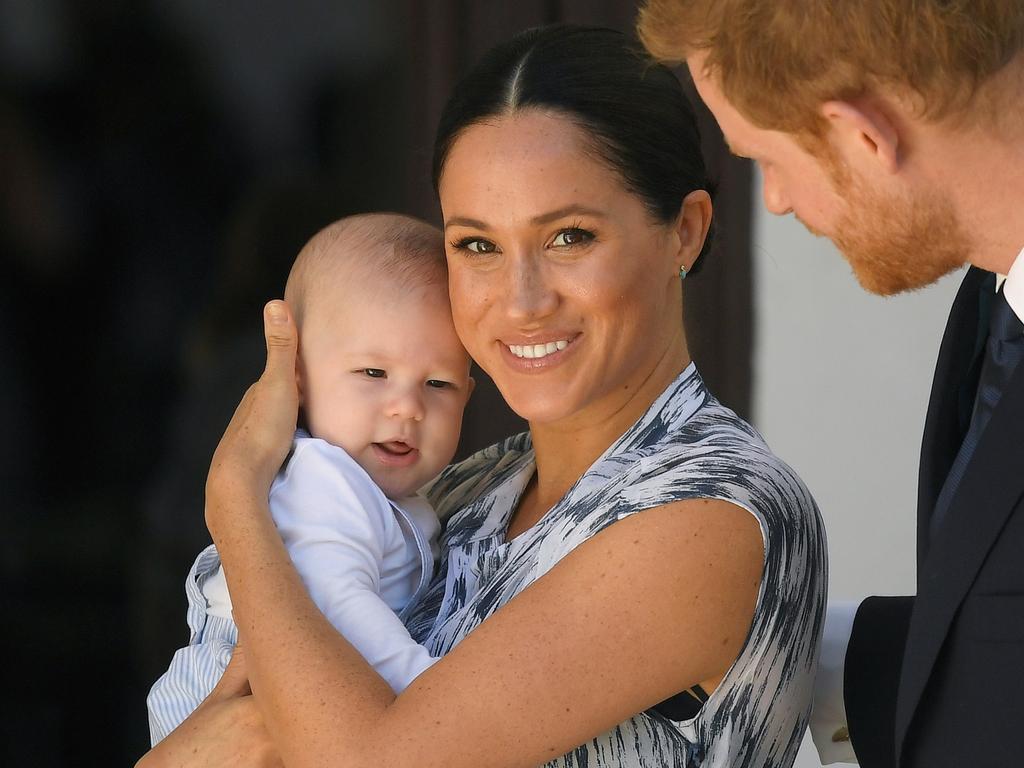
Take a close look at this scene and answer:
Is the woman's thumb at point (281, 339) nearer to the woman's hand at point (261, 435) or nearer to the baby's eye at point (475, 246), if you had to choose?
the woman's hand at point (261, 435)

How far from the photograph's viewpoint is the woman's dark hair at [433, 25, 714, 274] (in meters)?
1.90

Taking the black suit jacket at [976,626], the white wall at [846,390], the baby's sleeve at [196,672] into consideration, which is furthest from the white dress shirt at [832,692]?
the white wall at [846,390]

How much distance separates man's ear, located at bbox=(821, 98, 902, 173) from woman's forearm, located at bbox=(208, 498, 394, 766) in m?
0.83

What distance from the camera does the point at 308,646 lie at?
1640mm

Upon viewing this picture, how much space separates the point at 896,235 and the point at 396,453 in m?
0.89

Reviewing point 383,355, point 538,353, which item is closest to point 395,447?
point 383,355

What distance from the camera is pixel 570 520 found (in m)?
1.78

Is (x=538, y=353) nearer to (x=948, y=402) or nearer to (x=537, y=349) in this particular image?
(x=537, y=349)

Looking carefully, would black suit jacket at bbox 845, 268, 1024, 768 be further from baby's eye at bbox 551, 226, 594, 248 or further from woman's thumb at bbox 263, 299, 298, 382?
woman's thumb at bbox 263, 299, 298, 382

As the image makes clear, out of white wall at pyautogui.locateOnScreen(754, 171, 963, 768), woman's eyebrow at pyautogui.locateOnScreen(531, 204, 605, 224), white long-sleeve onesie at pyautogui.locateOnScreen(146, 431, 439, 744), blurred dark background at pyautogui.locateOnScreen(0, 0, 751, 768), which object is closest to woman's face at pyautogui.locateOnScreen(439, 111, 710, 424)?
woman's eyebrow at pyautogui.locateOnScreen(531, 204, 605, 224)

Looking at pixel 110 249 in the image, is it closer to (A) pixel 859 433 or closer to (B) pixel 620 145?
(B) pixel 620 145

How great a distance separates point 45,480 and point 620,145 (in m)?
2.04

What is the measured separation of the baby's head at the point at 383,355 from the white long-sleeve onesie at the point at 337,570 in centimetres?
6

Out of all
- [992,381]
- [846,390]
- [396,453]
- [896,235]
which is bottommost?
[992,381]
